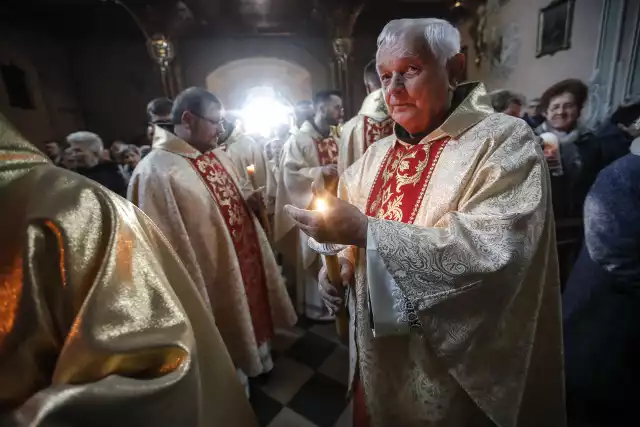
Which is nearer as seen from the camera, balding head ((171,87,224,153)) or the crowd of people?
the crowd of people

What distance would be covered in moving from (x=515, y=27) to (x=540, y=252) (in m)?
6.64

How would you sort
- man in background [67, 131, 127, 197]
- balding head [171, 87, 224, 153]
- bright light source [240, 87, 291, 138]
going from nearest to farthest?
1. balding head [171, 87, 224, 153]
2. man in background [67, 131, 127, 197]
3. bright light source [240, 87, 291, 138]

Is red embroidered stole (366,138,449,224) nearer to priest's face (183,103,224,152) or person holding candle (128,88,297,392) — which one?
person holding candle (128,88,297,392)

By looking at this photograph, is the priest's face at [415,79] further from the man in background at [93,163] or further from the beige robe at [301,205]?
the man in background at [93,163]

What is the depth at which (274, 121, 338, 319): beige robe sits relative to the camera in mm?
3291

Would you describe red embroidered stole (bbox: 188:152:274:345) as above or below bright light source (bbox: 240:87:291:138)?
below

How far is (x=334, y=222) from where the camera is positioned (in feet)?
2.84

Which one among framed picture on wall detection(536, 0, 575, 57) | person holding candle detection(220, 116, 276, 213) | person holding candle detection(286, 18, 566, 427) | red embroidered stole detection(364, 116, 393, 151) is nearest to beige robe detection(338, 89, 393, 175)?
red embroidered stole detection(364, 116, 393, 151)

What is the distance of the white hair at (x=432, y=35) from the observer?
1.07m

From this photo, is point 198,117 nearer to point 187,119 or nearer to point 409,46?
point 187,119

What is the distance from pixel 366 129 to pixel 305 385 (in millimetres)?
2274

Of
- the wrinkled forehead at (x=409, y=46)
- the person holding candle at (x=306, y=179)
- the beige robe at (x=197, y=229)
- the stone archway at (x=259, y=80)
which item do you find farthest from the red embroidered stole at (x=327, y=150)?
the stone archway at (x=259, y=80)

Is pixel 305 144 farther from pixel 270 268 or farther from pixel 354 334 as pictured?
pixel 354 334

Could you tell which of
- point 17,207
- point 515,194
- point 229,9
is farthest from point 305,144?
point 229,9
